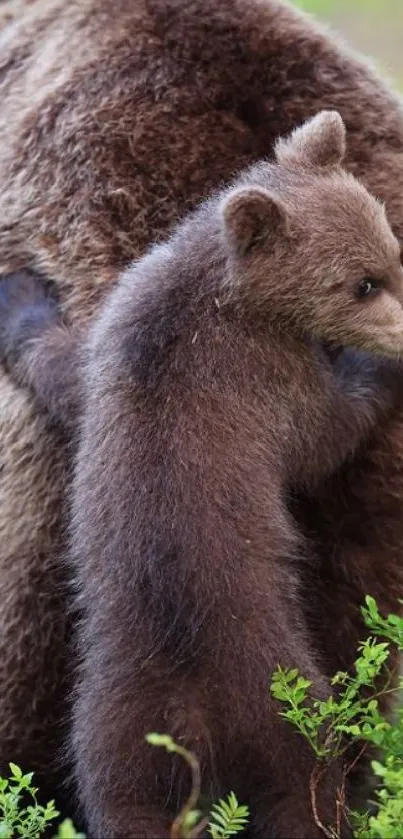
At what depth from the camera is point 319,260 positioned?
197 inches

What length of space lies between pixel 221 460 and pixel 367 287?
77cm

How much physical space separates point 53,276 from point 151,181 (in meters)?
0.49

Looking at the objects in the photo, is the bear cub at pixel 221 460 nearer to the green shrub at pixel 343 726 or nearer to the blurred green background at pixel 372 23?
the green shrub at pixel 343 726

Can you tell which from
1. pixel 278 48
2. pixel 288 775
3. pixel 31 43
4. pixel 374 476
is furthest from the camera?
pixel 31 43

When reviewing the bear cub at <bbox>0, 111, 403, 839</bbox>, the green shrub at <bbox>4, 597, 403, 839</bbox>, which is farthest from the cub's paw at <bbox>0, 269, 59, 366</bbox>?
the green shrub at <bbox>4, 597, 403, 839</bbox>

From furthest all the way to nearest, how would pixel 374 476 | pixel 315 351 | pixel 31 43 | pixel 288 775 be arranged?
pixel 31 43 → pixel 374 476 → pixel 315 351 → pixel 288 775

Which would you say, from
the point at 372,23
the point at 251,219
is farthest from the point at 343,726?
the point at 372,23

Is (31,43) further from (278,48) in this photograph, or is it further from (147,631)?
(147,631)

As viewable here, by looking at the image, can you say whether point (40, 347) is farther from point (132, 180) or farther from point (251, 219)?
point (251, 219)

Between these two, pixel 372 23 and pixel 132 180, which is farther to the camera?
pixel 372 23

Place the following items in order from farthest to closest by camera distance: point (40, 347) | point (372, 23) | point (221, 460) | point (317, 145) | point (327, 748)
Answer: point (372, 23), point (40, 347), point (317, 145), point (221, 460), point (327, 748)

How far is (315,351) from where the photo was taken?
506 centimetres

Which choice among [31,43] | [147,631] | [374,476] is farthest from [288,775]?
[31,43]

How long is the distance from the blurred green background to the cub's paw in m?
9.63
